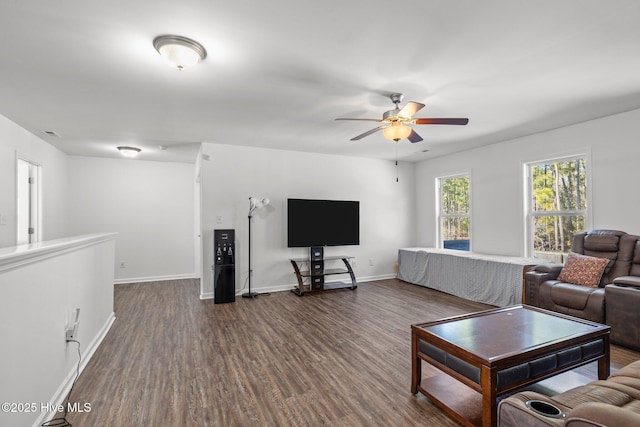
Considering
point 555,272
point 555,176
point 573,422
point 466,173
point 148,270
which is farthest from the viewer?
point 148,270

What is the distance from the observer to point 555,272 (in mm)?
3816

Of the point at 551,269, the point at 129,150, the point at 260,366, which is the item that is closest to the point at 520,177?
the point at 551,269

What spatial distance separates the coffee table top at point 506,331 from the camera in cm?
194

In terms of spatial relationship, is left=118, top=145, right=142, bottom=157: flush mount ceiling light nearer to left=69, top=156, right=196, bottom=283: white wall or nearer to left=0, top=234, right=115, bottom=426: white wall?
left=69, top=156, right=196, bottom=283: white wall

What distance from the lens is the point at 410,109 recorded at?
9.11 feet

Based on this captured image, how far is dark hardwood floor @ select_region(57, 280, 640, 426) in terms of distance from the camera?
207 cm

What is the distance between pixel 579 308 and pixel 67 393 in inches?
187

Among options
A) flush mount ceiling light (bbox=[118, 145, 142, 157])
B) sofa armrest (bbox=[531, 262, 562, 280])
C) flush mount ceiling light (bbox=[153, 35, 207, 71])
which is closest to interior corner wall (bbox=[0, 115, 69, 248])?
flush mount ceiling light (bbox=[118, 145, 142, 157])

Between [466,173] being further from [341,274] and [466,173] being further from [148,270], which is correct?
[148,270]

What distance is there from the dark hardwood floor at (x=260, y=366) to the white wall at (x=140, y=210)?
1.84m

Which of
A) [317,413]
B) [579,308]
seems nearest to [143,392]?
[317,413]

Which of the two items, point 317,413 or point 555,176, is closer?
point 317,413

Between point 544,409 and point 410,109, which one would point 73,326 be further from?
point 410,109

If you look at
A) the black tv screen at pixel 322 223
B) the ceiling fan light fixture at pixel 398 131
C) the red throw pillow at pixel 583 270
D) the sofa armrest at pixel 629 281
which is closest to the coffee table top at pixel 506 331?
the sofa armrest at pixel 629 281
